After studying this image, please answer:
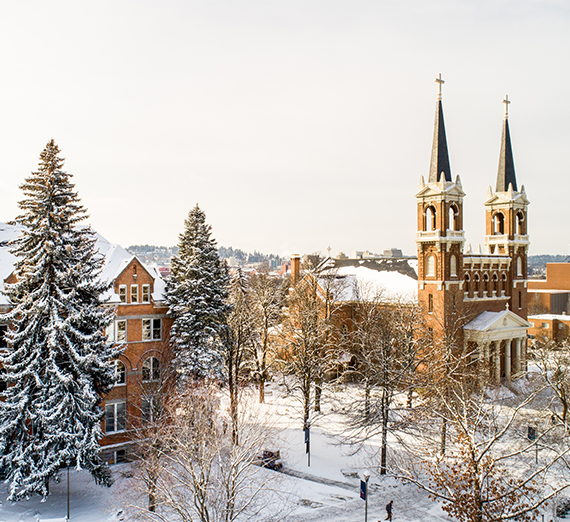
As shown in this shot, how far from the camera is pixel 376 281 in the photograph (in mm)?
52062

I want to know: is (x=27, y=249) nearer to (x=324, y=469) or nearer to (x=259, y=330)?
(x=324, y=469)

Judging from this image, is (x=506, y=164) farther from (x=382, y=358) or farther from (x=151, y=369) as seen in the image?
(x=151, y=369)

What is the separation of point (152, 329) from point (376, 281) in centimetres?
2693

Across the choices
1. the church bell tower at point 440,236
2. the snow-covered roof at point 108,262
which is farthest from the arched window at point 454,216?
the snow-covered roof at point 108,262

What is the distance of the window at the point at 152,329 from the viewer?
31.9 metres

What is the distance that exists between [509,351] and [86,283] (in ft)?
128

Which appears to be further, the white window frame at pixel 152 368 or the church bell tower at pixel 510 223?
the church bell tower at pixel 510 223

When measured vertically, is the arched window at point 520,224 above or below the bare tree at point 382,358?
above

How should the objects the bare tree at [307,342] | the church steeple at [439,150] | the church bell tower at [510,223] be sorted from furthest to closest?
the church bell tower at [510,223], the church steeple at [439,150], the bare tree at [307,342]

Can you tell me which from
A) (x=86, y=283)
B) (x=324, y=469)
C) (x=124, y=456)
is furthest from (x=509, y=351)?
(x=86, y=283)

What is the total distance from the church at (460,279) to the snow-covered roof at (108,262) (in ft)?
77.4

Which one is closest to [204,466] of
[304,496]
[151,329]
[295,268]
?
[304,496]

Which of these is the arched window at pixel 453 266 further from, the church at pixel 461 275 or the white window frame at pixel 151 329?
the white window frame at pixel 151 329

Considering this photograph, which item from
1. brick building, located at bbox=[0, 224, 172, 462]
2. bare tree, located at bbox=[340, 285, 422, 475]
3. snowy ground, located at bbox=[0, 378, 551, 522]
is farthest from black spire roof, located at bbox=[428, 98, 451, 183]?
brick building, located at bbox=[0, 224, 172, 462]
